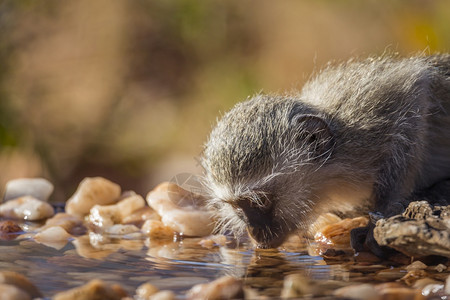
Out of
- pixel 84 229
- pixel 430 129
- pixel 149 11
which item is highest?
pixel 149 11

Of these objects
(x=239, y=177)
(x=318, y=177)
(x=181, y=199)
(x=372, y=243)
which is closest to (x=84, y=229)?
(x=181, y=199)

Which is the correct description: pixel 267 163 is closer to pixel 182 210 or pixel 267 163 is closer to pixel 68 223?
pixel 182 210

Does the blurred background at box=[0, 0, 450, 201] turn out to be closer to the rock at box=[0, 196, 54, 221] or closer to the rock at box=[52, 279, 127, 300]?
the rock at box=[0, 196, 54, 221]

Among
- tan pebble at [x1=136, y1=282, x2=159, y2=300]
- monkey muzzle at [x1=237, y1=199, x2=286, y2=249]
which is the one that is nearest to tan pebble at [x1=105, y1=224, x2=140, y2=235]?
monkey muzzle at [x1=237, y1=199, x2=286, y2=249]

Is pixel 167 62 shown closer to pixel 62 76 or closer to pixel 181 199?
pixel 62 76

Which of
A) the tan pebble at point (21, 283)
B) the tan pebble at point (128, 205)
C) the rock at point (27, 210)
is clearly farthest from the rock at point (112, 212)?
the tan pebble at point (21, 283)

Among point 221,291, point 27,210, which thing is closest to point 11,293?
point 221,291
